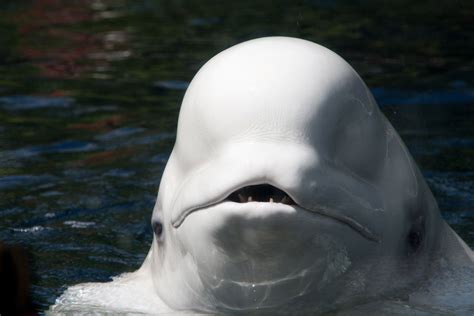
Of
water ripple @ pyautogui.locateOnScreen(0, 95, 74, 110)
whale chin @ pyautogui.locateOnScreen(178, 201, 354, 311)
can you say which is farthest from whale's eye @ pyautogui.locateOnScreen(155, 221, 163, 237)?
water ripple @ pyautogui.locateOnScreen(0, 95, 74, 110)

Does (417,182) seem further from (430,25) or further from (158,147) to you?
(430,25)

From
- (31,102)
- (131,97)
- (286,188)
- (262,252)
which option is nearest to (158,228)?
(262,252)

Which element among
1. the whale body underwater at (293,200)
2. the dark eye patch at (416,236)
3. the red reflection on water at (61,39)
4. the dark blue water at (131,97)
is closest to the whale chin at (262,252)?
the whale body underwater at (293,200)

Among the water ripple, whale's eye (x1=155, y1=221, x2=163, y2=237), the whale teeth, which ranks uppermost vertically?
the whale teeth

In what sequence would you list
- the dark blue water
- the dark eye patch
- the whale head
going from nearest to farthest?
the whale head
the dark eye patch
the dark blue water

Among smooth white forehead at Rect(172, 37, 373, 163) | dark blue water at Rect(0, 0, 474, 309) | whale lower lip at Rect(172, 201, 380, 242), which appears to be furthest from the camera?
dark blue water at Rect(0, 0, 474, 309)

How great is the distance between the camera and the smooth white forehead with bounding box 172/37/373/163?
3896 millimetres

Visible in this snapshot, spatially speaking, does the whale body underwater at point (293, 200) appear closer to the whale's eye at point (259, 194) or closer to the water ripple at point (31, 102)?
the whale's eye at point (259, 194)

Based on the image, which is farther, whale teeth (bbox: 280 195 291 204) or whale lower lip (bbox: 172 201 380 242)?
whale teeth (bbox: 280 195 291 204)

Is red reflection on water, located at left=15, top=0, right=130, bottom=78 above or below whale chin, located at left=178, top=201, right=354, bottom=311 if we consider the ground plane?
below

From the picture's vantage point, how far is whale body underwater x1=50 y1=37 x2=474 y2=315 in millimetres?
3795

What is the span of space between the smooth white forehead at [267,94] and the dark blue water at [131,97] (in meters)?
2.15

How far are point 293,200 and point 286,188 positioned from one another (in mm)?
89

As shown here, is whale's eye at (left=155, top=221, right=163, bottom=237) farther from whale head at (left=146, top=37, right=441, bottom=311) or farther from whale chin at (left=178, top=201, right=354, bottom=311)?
whale chin at (left=178, top=201, right=354, bottom=311)
